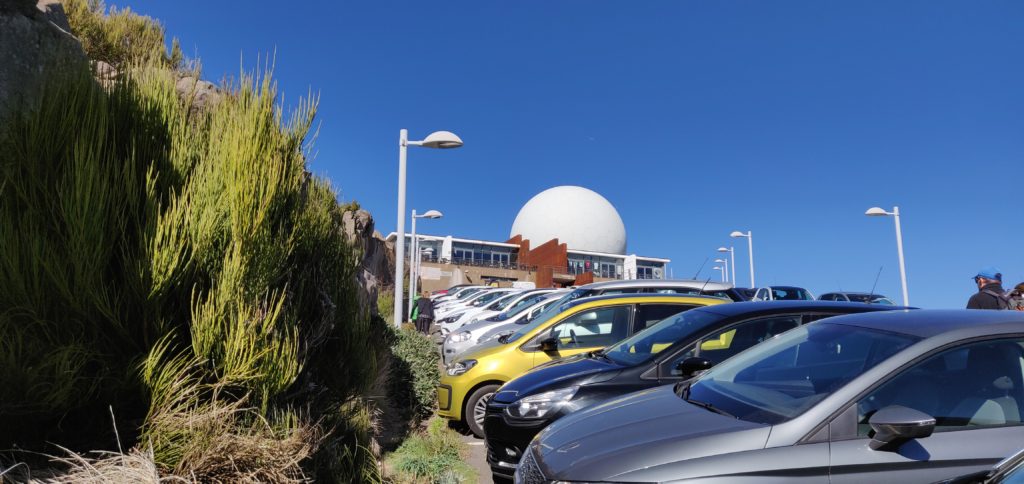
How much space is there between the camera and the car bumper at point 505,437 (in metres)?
4.92

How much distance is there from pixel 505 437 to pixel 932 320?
3.20 m

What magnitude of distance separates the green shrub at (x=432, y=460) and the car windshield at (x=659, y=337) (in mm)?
1740

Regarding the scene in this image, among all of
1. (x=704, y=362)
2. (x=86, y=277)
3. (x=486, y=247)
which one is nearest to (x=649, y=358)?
(x=704, y=362)

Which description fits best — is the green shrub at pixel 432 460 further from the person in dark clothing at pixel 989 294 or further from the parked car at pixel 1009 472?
the person in dark clothing at pixel 989 294

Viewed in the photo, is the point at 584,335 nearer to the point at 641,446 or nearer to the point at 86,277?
the point at 641,446

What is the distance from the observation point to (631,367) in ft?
16.8

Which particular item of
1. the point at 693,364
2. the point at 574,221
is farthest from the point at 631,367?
the point at 574,221

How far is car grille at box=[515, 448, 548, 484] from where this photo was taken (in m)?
2.92

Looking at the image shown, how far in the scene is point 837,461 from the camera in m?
2.52

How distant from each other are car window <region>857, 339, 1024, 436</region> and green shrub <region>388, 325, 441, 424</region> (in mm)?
6127

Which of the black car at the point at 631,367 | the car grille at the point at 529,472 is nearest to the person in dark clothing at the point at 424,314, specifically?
the black car at the point at 631,367

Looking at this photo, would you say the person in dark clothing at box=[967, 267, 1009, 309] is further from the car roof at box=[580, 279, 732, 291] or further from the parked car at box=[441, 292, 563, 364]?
the parked car at box=[441, 292, 563, 364]

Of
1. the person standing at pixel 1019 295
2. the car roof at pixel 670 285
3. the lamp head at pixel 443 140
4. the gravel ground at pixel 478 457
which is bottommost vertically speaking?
the gravel ground at pixel 478 457

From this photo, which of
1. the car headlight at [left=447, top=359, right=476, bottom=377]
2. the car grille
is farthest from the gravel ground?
the car grille
